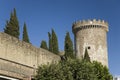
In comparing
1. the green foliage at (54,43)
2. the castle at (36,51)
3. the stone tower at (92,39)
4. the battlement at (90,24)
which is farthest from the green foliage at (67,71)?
the battlement at (90,24)

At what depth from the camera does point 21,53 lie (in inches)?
1325

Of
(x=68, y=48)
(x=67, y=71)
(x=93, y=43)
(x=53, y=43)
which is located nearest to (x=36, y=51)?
(x=68, y=48)

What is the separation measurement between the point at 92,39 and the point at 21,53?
15665mm

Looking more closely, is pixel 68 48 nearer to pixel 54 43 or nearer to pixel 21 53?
pixel 54 43

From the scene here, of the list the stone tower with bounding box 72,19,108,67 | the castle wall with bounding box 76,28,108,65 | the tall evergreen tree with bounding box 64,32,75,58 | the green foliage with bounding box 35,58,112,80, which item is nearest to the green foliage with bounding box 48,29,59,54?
the tall evergreen tree with bounding box 64,32,75,58

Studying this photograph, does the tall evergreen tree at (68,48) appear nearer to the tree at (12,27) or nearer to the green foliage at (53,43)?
the green foliage at (53,43)

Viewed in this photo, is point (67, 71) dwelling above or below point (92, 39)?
below

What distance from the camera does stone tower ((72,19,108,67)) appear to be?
4684 cm

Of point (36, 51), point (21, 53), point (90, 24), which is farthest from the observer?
point (90, 24)

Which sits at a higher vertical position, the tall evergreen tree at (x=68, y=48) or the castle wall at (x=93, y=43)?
the castle wall at (x=93, y=43)

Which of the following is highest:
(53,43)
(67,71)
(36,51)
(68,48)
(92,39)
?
(92,39)

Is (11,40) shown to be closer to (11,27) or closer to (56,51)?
(11,27)

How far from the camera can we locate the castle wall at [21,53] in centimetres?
3149

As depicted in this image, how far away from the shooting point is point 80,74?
29.4 m
